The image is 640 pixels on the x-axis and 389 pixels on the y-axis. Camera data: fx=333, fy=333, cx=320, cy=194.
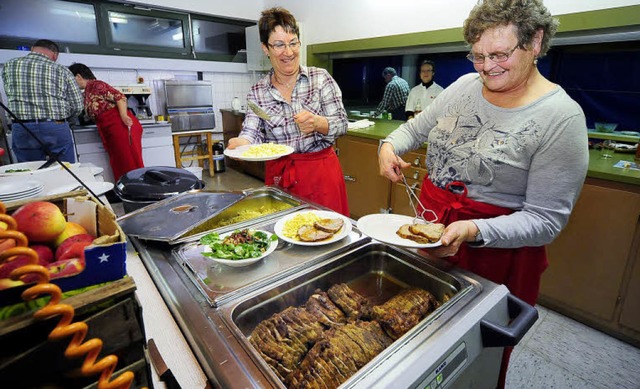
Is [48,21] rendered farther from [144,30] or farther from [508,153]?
[508,153]

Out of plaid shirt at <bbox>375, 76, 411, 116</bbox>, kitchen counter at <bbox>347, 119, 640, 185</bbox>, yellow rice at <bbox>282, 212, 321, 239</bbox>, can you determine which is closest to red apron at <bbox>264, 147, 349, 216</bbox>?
yellow rice at <bbox>282, 212, 321, 239</bbox>

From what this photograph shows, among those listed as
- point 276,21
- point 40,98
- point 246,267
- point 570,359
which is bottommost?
point 570,359

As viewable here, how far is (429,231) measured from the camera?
1.04 meters

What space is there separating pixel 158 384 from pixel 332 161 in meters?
1.47

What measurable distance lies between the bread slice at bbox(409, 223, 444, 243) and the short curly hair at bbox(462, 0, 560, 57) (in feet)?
1.99

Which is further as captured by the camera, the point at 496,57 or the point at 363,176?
the point at 363,176

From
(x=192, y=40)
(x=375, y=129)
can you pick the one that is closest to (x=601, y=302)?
(x=375, y=129)

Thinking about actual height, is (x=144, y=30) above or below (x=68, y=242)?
above

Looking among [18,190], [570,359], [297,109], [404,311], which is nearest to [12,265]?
[404,311]

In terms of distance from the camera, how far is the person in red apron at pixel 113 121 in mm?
3982

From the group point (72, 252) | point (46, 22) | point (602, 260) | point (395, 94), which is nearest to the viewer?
point (72, 252)

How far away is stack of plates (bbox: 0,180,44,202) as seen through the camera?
120cm

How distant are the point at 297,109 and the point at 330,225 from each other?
0.92m

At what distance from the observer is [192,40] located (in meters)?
5.63
